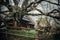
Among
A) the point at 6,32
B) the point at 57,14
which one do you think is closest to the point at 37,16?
the point at 57,14

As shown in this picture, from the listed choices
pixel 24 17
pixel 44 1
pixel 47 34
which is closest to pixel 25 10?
pixel 24 17

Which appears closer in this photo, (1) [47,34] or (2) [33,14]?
(1) [47,34]

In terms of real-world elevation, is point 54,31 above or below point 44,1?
below

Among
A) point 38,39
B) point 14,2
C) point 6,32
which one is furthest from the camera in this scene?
point 14,2

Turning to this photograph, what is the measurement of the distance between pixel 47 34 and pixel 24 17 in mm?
912

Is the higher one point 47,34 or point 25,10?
point 25,10

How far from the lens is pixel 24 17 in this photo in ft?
19.1

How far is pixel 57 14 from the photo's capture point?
5660 mm

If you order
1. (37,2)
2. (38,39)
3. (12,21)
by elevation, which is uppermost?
(37,2)

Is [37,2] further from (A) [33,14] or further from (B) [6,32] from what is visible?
(B) [6,32]

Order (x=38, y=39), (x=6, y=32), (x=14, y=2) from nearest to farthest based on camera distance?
(x=38, y=39) < (x=6, y=32) < (x=14, y=2)

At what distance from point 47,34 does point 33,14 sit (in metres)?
0.79

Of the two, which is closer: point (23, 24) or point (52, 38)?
point (52, 38)

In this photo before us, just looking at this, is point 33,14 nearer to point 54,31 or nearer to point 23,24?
point 23,24
